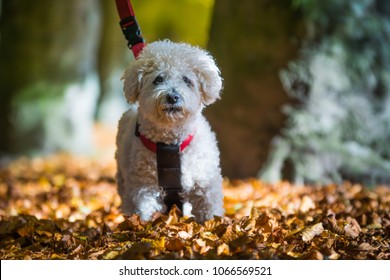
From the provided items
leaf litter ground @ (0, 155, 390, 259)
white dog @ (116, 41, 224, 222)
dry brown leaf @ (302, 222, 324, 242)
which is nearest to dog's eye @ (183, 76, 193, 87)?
white dog @ (116, 41, 224, 222)

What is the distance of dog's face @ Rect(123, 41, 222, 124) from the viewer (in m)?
4.88

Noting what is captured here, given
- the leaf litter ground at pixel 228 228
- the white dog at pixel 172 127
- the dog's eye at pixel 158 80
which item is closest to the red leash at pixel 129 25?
the white dog at pixel 172 127

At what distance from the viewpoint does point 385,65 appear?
9539 millimetres

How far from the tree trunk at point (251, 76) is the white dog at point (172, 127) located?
12.2 ft

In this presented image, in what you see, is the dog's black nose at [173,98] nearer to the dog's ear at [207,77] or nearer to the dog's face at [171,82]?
the dog's face at [171,82]

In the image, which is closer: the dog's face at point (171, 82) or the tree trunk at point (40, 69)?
the dog's face at point (171, 82)

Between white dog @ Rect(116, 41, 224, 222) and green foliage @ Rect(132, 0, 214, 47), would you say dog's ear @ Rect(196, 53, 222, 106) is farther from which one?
green foliage @ Rect(132, 0, 214, 47)

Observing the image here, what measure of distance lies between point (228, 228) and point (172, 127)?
91 centimetres

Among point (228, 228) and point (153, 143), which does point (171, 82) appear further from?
point (228, 228)

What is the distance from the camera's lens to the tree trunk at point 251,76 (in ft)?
30.0

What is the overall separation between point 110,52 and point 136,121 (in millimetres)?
19206
